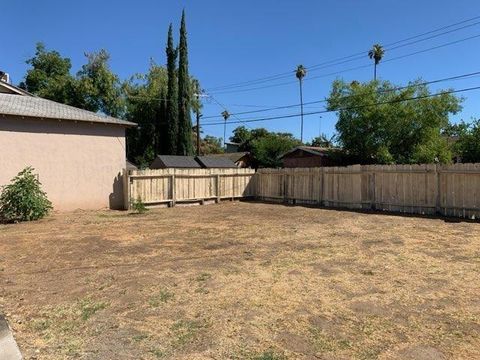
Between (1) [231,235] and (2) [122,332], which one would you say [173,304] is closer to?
(2) [122,332]

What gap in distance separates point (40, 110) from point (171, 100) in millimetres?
20224

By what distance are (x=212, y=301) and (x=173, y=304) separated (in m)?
0.46

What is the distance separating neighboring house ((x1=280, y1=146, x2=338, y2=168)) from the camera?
32.0m

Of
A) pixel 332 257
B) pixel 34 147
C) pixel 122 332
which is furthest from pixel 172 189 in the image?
pixel 122 332

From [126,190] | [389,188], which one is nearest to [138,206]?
[126,190]

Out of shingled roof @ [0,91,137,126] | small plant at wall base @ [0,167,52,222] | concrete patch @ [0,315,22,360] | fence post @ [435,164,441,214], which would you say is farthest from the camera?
shingled roof @ [0,91,137,126]

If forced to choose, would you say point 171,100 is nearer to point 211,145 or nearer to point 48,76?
point 48,76

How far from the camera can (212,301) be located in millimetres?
5230

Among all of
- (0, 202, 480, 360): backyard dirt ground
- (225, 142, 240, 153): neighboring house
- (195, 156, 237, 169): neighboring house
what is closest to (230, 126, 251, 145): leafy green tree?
(225, 142, 240, 153): neighboring house

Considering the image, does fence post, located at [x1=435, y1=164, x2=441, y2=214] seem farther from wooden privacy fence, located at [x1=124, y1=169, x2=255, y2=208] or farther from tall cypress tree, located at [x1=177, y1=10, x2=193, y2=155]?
tall cypress tree, located at [x1=177, y1=10, x2=193, y2=155]

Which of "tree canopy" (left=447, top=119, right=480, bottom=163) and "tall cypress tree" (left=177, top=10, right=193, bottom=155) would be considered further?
"tall cypress tree" (left=177, top=10, right=193, bottom=155)

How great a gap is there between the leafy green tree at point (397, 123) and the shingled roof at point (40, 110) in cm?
1439

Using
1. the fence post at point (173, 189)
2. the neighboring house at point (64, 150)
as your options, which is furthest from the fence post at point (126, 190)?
the fence post at point (173, 189)

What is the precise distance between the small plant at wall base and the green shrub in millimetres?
3257
